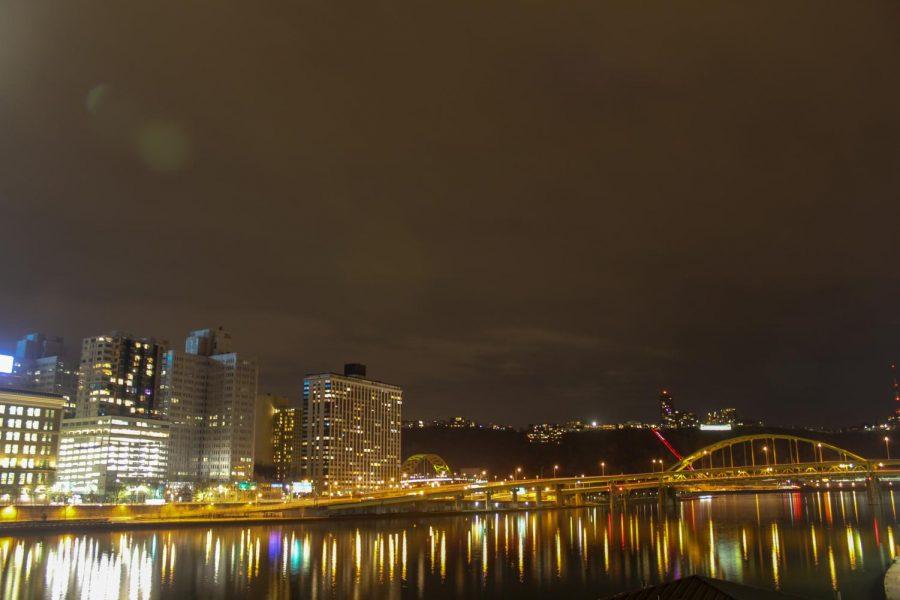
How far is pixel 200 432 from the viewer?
16088 centimetres

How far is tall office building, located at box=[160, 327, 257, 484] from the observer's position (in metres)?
156

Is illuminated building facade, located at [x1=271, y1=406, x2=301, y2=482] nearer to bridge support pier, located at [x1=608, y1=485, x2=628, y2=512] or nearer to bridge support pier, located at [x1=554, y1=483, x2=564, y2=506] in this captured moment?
bridge support pier, located at [x1=554, y1=483, x2=564, y2=506]

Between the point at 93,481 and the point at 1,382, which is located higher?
the point at 1,382

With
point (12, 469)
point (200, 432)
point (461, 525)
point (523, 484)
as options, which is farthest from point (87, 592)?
point (200, 432)

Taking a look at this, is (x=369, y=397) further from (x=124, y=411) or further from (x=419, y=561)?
(x=419, y=561)

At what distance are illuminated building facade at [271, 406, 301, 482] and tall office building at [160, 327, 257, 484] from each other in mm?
28028

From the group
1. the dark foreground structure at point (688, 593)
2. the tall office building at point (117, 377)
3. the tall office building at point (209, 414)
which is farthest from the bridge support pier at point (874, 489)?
the tall office building at point (117, 377)

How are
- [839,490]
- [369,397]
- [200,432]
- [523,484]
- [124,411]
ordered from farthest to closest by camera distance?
[839,490], [369,397], [200,432], [124,411], [523,484]

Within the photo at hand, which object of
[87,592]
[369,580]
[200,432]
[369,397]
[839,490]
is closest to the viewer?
[87,592]

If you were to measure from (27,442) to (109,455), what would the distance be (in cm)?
3484

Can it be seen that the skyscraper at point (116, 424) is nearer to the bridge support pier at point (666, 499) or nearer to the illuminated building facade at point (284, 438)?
the illuminated building facade at point (284, 438)

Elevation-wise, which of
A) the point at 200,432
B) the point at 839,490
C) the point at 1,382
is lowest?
the point at 839,490

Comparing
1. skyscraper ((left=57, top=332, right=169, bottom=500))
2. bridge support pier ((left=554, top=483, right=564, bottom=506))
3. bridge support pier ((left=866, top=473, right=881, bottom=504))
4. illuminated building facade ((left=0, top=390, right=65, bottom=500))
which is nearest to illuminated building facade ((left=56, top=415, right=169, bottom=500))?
skyscraper ((left=57, top=332, right=169, bottom=500))

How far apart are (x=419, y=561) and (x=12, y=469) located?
7316 centimetres
